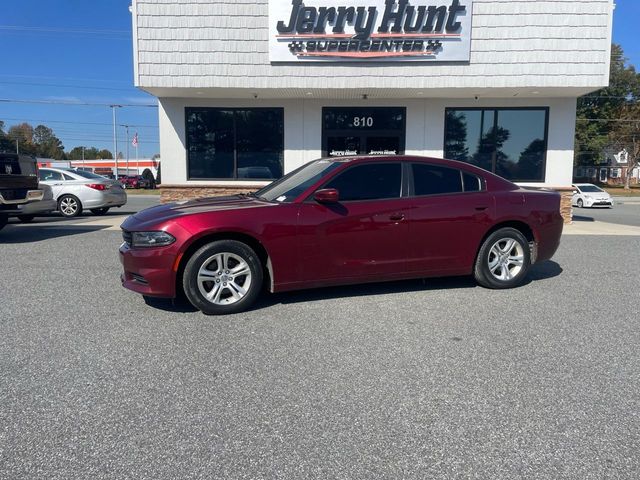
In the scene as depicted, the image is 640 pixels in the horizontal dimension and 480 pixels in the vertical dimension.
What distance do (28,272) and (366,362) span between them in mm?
5340

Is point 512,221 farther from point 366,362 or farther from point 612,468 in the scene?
point 612,468

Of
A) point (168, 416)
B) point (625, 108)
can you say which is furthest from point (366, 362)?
point (625, 108)

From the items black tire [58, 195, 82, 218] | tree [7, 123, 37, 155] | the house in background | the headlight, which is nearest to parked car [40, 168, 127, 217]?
black tire [58, 195, 82, 218]

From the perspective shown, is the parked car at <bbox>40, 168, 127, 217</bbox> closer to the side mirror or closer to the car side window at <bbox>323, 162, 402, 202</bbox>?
the car side window at <bbox>323, 162, 402, 202</bbox>

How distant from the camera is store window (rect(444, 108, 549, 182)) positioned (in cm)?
1335

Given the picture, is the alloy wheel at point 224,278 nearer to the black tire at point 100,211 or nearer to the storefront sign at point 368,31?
the storefront sign at point 368,31

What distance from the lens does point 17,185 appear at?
938cm

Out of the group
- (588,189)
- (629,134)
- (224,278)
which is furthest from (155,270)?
(629,134)

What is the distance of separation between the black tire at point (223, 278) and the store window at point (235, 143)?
9.02 meters

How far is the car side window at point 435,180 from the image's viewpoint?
5.62 meters

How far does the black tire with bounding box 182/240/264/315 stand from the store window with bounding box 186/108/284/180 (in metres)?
9.02

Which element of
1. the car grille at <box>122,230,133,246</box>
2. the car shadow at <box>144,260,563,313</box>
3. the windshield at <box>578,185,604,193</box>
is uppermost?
the windshield at <box>578,185,604,193</box>

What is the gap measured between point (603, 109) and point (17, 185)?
6497 centimetres

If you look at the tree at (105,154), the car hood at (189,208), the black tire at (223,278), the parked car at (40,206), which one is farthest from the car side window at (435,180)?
the tree at (105,154)
